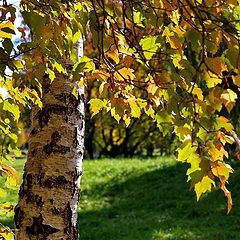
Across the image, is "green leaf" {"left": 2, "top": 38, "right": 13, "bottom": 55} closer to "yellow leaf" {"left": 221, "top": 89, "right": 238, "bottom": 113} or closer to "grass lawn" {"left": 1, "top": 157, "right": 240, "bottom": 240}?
"yellow leaf" {"left": 221, "top": 89, "right": 238, "bottom": 113}

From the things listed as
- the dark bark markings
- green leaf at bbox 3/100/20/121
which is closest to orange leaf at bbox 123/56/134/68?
green leaf at bbox 3/100/20/121

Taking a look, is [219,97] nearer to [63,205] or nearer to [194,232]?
[63,205]

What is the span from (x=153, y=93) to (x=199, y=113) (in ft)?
0.73


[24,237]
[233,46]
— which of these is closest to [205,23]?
[233,46]

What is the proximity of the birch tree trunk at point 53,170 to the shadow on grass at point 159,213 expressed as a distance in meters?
4.48

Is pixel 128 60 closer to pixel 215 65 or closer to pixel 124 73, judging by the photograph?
pixel 124 73

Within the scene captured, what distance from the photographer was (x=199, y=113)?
1.78 m

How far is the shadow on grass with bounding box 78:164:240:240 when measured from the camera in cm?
688

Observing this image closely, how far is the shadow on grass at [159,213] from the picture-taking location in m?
6.88

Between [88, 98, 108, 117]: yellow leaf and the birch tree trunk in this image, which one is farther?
the birch tree trunk

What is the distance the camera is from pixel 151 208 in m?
8.85

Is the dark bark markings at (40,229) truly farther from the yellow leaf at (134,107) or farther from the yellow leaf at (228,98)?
the yellow leaf at (228,98)

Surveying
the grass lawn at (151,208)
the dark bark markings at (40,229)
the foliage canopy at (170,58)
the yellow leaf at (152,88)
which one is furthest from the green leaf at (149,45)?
the grass lawn at (151,208)

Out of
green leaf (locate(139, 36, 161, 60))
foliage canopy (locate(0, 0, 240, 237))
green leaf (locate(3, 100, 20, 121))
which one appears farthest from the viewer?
green leaf (locate(3, 100, 20, 121))
